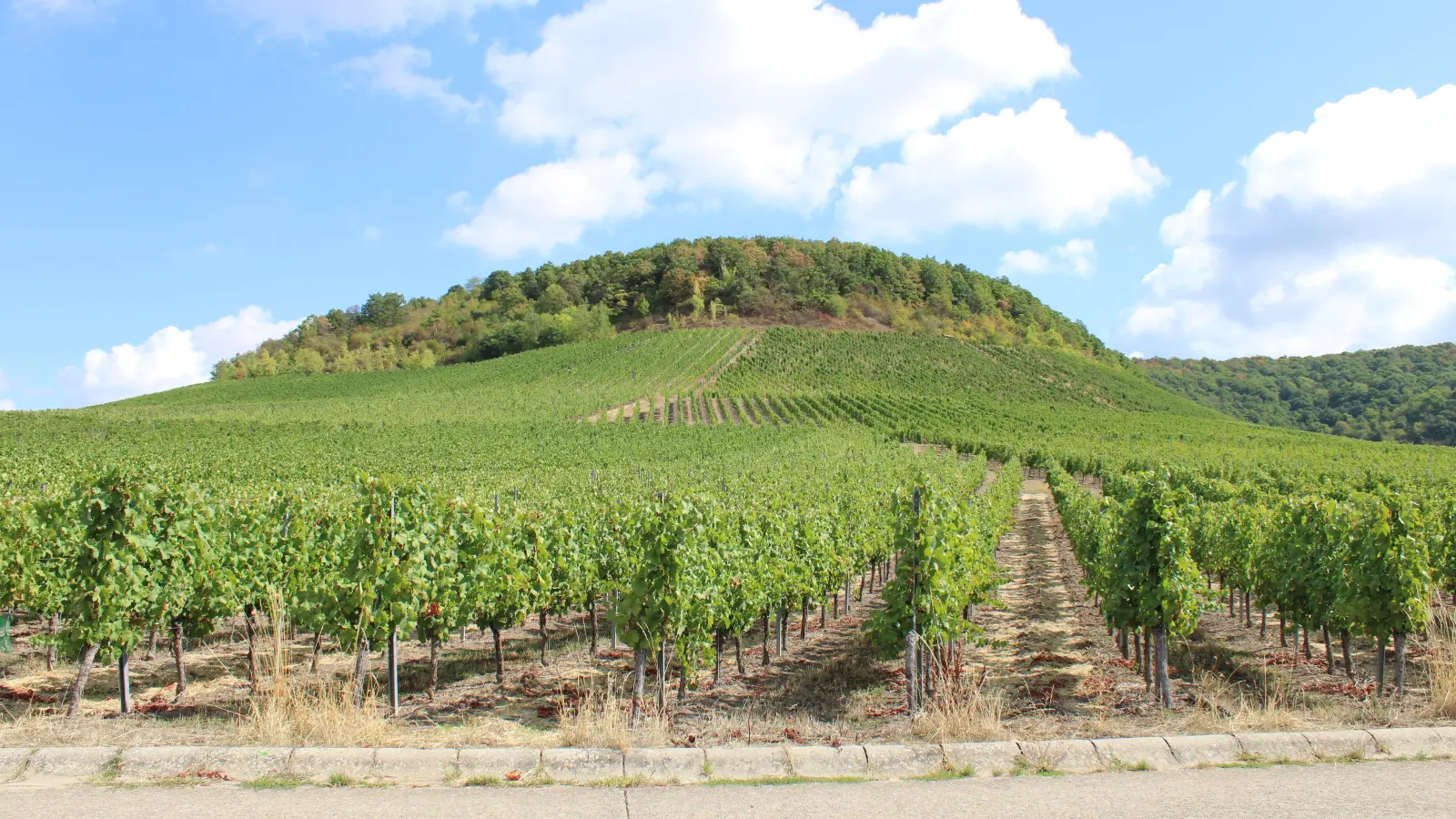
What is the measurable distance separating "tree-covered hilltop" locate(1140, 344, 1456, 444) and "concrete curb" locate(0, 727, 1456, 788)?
116155mm

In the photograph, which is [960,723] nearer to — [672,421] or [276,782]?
[276,782]

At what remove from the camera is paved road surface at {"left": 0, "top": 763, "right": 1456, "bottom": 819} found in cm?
532

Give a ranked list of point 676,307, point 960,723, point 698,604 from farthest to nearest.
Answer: point 676,307
point 698,604
point 960,723

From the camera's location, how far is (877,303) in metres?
123

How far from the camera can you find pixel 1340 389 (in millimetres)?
133125

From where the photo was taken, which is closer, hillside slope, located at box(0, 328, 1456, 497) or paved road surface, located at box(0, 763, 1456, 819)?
paved road surface, located at box(0, 763, 1456, 819)

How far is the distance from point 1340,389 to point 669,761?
160934mm

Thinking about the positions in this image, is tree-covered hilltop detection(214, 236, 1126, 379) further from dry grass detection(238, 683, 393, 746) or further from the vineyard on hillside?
dry grass detection(238, 683, 393, 746)

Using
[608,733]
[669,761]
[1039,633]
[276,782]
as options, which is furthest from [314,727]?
[1039,633]

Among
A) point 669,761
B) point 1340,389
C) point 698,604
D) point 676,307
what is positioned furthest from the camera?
point 1340,389

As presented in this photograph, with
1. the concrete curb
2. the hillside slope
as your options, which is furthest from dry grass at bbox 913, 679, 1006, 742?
the hillside slope

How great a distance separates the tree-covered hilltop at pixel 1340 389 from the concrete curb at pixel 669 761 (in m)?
116

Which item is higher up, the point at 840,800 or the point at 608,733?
the point at 608,733

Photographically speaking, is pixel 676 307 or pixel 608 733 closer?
pixel 608 733
